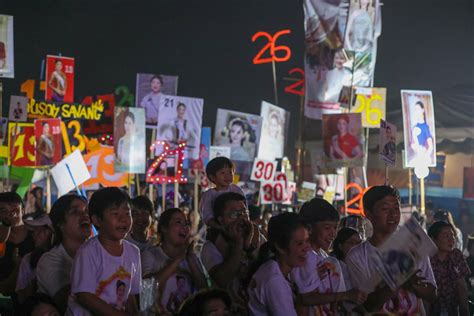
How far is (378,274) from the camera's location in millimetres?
3904

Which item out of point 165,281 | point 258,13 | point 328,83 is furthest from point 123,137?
point 258,13

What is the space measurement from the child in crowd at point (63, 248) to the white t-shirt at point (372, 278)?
1.56 meters

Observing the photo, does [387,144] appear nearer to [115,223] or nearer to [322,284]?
[322,284]

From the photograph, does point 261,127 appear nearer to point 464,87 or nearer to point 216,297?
point 464,87

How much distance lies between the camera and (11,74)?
38.2 feet

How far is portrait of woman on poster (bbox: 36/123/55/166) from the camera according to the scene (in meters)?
12.4

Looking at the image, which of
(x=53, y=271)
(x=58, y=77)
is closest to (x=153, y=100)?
(x=58, y=77)

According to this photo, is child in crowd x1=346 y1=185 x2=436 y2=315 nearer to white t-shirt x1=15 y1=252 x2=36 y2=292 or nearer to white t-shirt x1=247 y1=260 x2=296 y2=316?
white t-shirt x1=247 y1=260 x2=296 y2=316

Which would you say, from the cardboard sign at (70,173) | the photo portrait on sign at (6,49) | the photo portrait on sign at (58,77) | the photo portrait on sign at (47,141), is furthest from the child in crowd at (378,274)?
the photo portrait on sign at (58,77)

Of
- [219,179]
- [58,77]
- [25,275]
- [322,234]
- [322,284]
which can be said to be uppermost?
[58,77]

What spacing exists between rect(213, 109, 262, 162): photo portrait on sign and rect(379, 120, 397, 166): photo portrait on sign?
759cm

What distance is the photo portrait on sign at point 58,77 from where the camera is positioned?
1548 centimetres

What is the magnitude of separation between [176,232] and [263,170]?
31.2 feet

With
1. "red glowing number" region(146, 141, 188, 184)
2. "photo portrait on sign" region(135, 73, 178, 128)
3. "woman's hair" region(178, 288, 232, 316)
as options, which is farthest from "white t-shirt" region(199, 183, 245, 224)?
"photo portrait on sign" region(135, 73, 178, 128)
